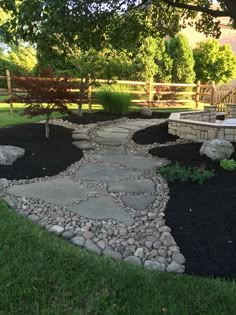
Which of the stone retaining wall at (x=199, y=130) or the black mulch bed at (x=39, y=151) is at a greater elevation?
the stone retaining wall at (x=199, y=130)

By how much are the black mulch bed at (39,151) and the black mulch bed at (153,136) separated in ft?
4.66

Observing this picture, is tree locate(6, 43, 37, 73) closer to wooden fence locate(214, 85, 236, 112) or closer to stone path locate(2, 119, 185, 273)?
wooden fence locate(214, 85, 236, 112)

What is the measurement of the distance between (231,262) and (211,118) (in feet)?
23.6

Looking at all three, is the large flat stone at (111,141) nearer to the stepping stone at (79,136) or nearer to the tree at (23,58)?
the stepping stone at (79,136)

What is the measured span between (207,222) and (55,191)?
1.69 m

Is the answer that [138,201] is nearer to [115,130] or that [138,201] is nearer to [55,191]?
[55,191]

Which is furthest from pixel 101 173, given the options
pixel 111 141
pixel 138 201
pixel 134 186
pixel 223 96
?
pixel 223 96

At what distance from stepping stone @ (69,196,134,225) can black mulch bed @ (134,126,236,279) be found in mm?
425

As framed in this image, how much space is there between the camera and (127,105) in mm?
11289

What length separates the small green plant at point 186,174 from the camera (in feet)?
13.8

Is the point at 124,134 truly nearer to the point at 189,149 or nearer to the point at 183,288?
the point at 189,149

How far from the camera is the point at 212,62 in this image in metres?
21.1

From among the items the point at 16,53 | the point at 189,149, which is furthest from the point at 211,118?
the point at 16,53

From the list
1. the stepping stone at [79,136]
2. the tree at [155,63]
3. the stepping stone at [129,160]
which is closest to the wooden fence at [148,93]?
the tree at [155,63]
